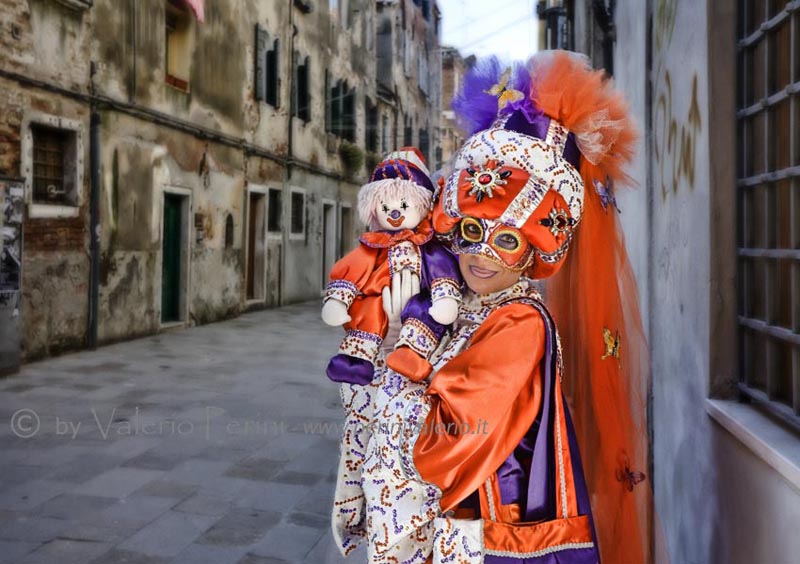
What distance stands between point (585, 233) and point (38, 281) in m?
8.07

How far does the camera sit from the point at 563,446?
201 cm

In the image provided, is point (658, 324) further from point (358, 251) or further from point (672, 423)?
point (358, 251)

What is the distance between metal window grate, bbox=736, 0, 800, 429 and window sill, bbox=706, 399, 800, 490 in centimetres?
5

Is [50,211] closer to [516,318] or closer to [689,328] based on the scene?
[689,328]

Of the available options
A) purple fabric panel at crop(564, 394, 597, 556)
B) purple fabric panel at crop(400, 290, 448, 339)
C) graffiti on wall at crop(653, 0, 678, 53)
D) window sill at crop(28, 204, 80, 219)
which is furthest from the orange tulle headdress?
window sill at crop(28, 204, 80, 219)

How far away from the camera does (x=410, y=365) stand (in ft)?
7.27

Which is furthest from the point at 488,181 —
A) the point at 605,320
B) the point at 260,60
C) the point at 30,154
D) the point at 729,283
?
the point at 260,60

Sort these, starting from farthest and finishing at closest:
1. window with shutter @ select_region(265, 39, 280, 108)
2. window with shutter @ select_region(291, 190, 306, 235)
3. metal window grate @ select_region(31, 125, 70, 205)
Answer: window with shutter @ select_region(291, 190, 306, 235) → window with shutter @ select_region(265, 39, 280, 108) → metal window grate @ select_region(31, 125, 70, 205)

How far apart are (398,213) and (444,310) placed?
448mm

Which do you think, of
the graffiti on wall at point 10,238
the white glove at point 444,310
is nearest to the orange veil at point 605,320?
the white glove at point 444,310

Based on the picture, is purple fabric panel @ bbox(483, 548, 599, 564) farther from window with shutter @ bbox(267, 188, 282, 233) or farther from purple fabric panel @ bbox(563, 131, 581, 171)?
window with shutter @ bbox(267, 188, 282, 233)

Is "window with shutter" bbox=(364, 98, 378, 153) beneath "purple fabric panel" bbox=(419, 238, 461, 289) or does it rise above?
above

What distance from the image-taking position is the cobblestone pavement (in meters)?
3.60

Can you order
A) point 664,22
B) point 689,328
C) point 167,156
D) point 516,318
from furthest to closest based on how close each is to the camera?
point 167,156
point 664,22
point 689,328
point 516,318
